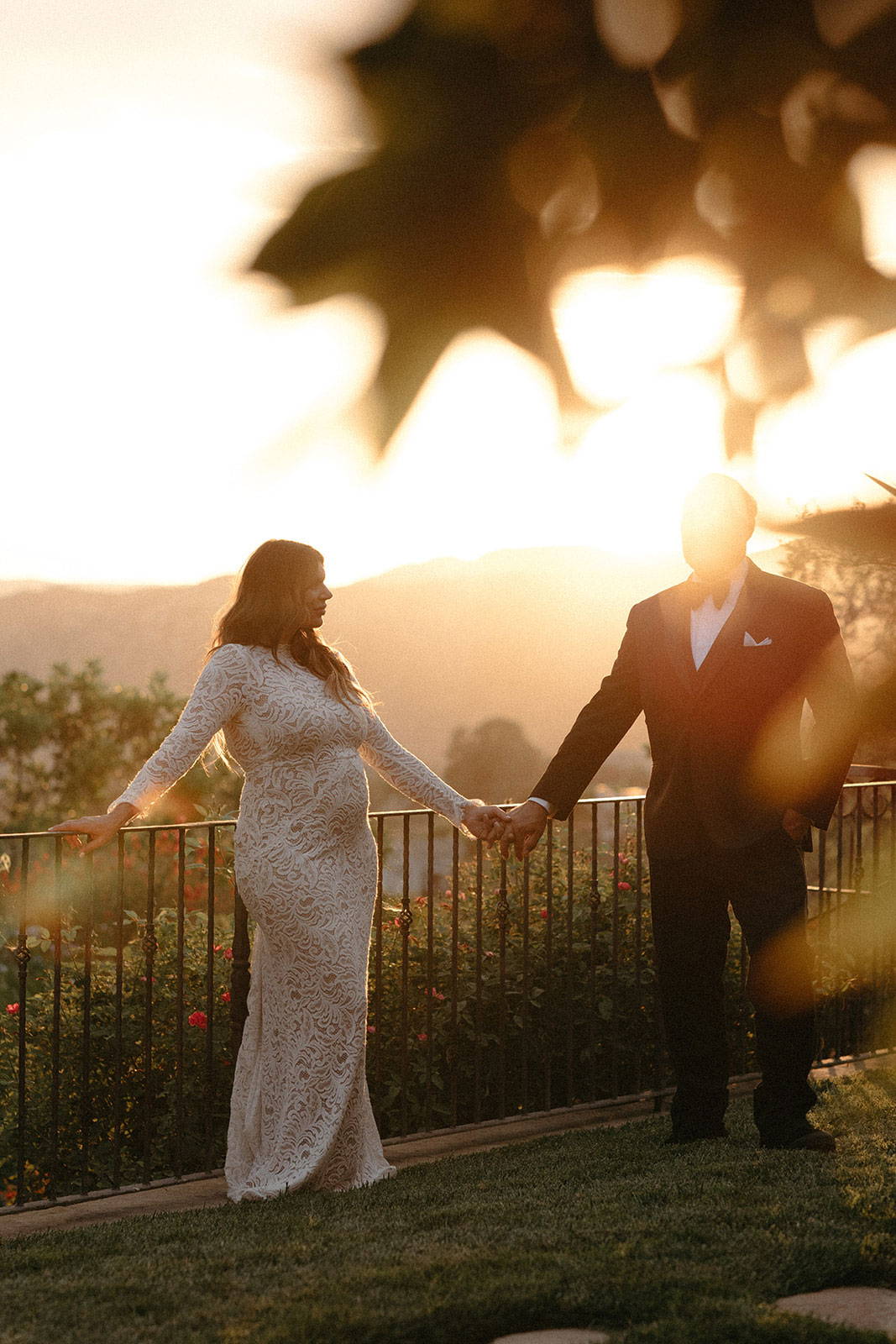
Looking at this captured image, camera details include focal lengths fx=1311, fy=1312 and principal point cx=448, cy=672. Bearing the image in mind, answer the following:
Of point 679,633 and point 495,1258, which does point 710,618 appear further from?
point 495,1258

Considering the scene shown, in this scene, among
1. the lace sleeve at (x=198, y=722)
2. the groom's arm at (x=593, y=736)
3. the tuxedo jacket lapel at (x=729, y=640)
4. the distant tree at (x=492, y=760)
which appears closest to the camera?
the lace sleeve at (x=198, y=722)

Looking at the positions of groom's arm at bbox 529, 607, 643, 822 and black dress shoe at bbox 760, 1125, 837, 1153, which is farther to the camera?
groom's arm at bbox 529, 607, 643, 822

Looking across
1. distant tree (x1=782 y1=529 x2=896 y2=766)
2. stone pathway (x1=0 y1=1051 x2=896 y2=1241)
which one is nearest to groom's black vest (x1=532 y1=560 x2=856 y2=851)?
stone pathway (x1=0 y1=1051 x2=896 y2=1241)

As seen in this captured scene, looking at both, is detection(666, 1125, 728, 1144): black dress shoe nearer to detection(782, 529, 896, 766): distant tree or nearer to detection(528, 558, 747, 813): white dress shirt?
detection(528, 558, 747, 813): white dress shirt

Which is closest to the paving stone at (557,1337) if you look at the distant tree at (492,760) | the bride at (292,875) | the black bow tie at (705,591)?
the bride at (292,875)

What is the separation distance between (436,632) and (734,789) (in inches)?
795

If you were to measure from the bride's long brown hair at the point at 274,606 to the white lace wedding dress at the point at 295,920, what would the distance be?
0.04m

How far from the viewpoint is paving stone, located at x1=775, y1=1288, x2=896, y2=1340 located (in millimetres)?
2158

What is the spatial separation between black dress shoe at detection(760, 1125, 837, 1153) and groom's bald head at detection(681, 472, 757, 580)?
149 centimetres

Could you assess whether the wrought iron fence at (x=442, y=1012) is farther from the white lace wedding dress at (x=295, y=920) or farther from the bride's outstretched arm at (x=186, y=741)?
the bride's outstretched arm at (x=186, y=741)

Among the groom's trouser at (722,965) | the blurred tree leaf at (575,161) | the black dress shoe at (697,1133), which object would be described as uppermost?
the blurred tree leaf at (575,161)

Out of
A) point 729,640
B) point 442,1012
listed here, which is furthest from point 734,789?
point 442,1012

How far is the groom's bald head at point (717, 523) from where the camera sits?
3.58 meters

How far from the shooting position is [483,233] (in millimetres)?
3951
